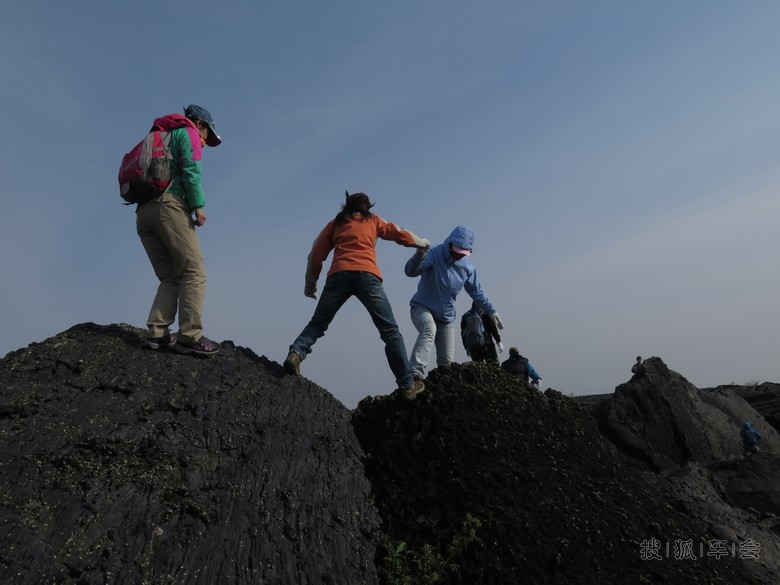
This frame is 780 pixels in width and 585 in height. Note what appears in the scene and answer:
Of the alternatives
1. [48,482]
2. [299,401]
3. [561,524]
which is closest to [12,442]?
[48,482]

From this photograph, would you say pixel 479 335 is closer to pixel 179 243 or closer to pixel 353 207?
pixel 353 207

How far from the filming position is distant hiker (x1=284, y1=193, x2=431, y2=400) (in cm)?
595

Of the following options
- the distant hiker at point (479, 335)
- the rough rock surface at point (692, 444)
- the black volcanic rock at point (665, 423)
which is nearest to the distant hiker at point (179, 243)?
the distant hiker at point (479, 335)

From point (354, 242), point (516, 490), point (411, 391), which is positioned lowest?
point (516, 490)

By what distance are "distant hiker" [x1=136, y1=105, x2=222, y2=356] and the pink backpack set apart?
0.20 feet

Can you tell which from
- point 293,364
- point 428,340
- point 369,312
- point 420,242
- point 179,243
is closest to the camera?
point 179,243

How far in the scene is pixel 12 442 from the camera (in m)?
4.33

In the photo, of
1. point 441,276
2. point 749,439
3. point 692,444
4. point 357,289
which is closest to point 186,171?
point 357,289

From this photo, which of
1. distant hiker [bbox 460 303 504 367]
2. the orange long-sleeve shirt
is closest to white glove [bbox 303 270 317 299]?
the orange long-sleeve shirt

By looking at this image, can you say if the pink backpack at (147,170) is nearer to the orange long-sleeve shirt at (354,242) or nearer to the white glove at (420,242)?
the orange long-sleeve shirt at (354,242)

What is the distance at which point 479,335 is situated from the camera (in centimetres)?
895

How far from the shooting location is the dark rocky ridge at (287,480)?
3969mm

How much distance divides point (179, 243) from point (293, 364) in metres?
1.52

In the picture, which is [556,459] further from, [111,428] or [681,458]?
[681,458]
